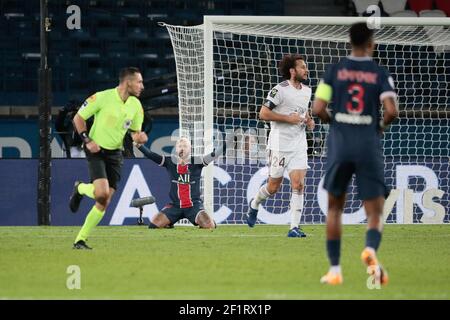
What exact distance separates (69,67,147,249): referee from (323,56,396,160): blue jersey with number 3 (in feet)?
11.7

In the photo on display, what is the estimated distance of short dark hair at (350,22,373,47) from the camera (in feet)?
29.6

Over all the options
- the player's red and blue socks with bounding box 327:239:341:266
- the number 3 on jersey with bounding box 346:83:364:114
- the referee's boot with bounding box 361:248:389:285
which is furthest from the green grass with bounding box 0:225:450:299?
the number 3 on jersey with bounding box 346:83:364:114

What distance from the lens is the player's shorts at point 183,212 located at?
15641mm

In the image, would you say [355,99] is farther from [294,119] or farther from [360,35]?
[294,119]

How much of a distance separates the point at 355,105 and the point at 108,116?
3991 mm

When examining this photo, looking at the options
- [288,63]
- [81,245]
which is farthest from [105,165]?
[288,63]

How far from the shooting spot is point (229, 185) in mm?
17344

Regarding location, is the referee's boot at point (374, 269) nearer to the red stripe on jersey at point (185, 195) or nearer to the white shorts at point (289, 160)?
the white shorts at point (289, 160)

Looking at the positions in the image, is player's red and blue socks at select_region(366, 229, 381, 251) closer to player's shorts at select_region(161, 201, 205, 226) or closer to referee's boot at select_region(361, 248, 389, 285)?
referee's boot at select_region(361, 248, 389, 285)

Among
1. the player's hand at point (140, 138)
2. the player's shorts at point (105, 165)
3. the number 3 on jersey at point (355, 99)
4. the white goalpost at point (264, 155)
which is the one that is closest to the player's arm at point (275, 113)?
the player's hand at point (140, 138)

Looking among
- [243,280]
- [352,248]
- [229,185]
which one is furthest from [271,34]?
[243,280]

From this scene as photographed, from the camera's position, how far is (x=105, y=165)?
12336mm
